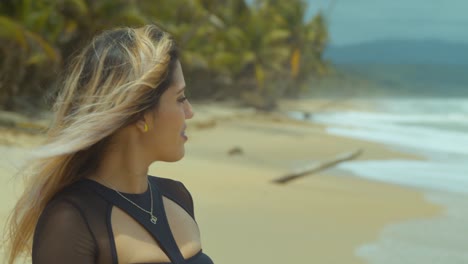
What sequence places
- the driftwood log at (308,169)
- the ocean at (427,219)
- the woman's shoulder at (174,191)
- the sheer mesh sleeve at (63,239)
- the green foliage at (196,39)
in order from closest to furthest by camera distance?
the sheer mesh sleeve at (63,239) < the woman's shoulder at (174,191) < the ocean at (427,219) < the driftwood log at (308,169) < the green foliage at (196,39)

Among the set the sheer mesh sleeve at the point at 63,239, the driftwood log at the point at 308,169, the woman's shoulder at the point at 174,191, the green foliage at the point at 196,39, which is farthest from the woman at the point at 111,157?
the driftwood log at the point at 308,169

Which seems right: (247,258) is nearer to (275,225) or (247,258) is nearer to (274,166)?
(275,225)

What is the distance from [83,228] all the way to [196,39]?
2651cm

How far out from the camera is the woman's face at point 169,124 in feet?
4.85

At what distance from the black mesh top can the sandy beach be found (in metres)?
1.19

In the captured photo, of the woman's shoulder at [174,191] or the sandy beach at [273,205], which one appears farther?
the sandy beach at [273,205]

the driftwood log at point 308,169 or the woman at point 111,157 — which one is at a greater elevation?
the woman at point 111,157

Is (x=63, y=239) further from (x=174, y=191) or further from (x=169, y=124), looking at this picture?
(x=174, y=191)

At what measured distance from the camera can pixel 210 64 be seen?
30391 mm

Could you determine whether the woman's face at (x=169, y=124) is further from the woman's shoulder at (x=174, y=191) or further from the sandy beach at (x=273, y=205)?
the sandy beach at (x=273, y=205)

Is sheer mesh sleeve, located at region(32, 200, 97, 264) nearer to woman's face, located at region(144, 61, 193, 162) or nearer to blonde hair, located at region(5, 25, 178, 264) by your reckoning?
blonde hair, located at region(5, 25, 178, 264)

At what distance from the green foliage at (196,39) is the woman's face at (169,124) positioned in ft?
1.09

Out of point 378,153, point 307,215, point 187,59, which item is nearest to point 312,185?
point 307,215

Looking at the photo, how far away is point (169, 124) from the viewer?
150 centimetres
